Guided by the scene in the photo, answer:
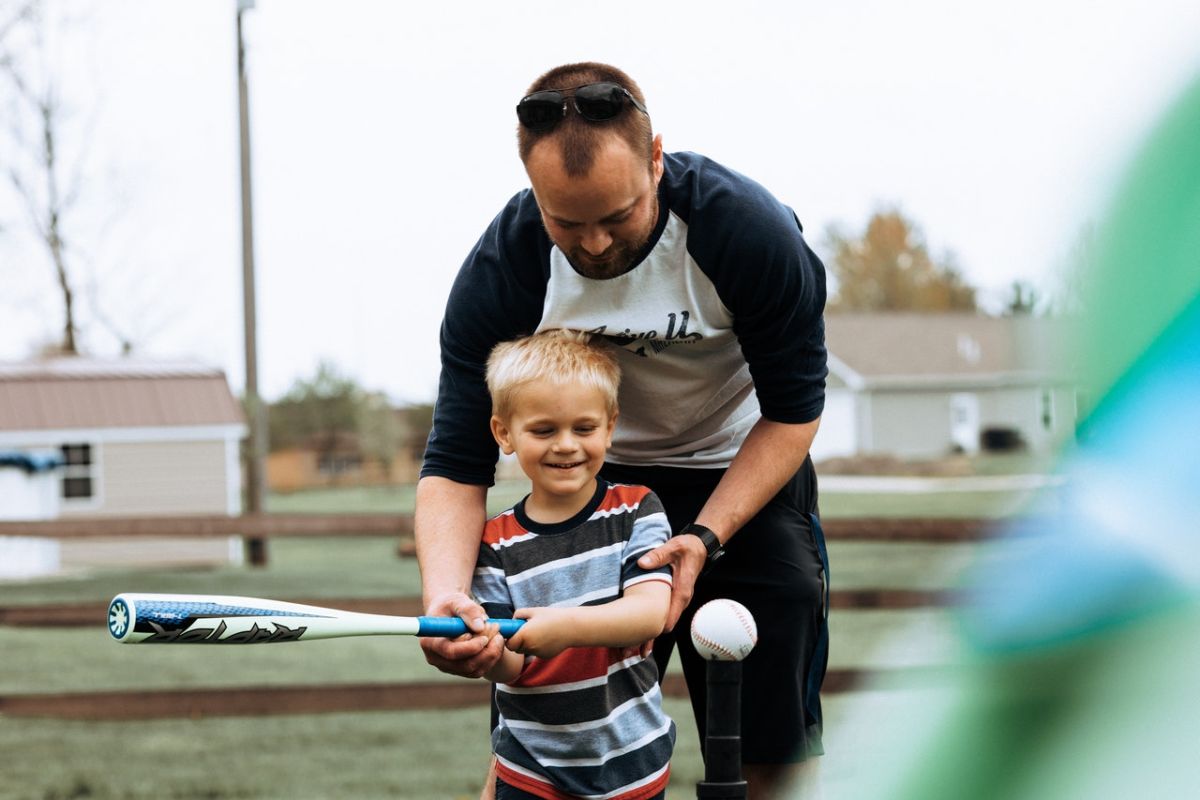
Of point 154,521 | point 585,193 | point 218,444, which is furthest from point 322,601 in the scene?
point 218,444

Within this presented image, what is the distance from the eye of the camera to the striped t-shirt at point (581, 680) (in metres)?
2.21

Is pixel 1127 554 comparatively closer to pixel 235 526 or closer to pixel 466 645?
pixel 466 645

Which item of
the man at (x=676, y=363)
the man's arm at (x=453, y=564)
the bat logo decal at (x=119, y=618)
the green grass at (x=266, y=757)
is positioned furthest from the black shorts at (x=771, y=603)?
the green grass at (x=266, y=757)

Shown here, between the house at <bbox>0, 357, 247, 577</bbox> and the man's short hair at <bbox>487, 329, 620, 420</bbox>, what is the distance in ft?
56.4

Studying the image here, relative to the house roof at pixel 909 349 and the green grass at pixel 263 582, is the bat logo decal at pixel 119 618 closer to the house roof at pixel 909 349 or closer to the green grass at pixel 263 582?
the green grass at pixel 263 582

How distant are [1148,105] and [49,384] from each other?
19.2m

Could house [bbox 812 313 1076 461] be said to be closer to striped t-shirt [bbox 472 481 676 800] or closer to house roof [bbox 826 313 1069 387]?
house roof [bbox 826 313 1069 387]

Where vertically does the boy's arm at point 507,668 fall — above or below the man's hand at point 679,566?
below

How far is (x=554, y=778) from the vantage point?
87.6 inches

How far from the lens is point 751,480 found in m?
2.31

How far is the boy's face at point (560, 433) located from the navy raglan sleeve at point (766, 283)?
0.91ft

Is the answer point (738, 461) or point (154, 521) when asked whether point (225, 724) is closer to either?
point (154, 521)

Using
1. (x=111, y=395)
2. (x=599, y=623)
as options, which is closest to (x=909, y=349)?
(x=111, y=395)

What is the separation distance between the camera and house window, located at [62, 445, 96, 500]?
19.2 metres
